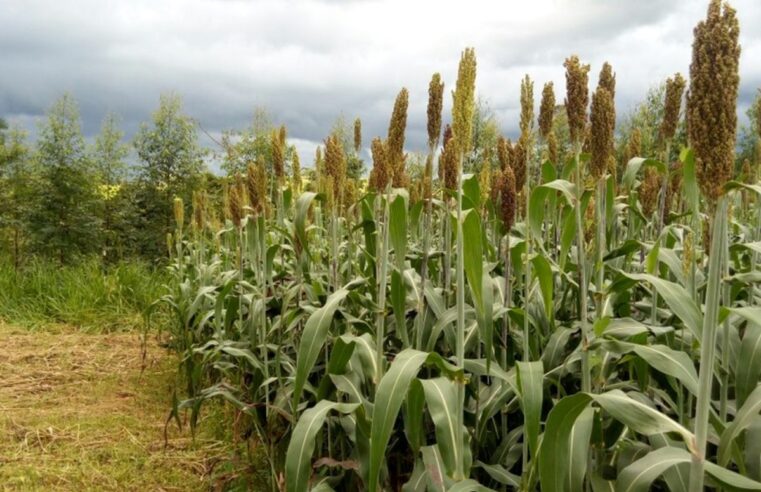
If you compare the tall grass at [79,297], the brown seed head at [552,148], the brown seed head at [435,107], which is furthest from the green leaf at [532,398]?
the tall grass at [79,297]

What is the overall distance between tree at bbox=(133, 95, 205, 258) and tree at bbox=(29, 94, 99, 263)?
2.85 feet

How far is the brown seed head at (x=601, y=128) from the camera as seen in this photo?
157cm

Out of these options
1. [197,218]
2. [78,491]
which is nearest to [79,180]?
[197,218]

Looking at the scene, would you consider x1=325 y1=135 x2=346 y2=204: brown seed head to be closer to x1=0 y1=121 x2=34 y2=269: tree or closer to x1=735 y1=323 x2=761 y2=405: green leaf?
x1=735 y1=323 x2=761 y2=405: green leaf

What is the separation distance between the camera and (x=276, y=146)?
2.82m

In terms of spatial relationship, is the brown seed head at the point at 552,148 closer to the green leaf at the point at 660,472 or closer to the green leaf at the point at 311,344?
the green leaf at the point at 311,344

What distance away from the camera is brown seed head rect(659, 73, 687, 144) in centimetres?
205

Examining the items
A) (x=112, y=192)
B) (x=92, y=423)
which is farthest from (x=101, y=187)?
(x=92, y=423)

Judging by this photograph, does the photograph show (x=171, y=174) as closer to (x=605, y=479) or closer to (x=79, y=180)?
(x=79, y=180)

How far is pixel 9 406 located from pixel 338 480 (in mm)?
3381

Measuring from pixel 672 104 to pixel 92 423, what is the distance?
12.9 feet

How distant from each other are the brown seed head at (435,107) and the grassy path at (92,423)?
213 cm

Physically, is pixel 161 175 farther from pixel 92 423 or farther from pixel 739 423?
pixel 739 423

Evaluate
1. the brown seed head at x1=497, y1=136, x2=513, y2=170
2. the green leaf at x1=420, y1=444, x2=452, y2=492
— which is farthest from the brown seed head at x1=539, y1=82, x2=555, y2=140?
the green leaf at x1=420, y1=444, x2=452, y2=492
